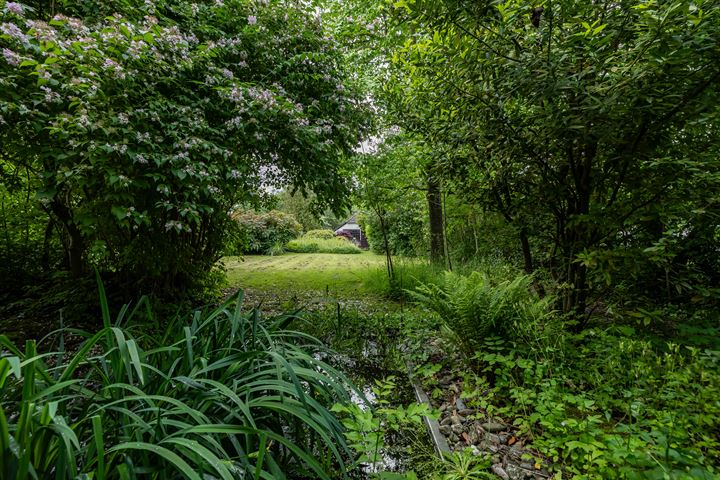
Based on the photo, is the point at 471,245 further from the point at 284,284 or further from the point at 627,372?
the point at 627,372

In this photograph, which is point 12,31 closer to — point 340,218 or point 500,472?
point 340,218

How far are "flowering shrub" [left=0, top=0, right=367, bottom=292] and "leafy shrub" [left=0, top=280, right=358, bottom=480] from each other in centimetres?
100

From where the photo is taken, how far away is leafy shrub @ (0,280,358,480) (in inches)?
34.0

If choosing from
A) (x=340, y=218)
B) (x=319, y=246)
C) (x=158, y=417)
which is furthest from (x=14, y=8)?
(x=319, y=246)

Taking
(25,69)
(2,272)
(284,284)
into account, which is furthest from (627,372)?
(2,272)

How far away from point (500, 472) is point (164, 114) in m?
3.00

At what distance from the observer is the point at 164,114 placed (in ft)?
7.37

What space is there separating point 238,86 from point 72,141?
1232mm

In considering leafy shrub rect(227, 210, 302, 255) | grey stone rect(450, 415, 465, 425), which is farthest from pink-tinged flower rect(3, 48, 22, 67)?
leafy shrub rect(227, 210, 302, 255)

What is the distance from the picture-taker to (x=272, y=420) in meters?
1.34

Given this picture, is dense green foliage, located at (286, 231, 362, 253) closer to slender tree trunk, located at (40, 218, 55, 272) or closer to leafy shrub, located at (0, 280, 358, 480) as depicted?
slender tree trunk, located at (40, 218, 55, 272)

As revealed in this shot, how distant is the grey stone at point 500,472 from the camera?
53.7 inches

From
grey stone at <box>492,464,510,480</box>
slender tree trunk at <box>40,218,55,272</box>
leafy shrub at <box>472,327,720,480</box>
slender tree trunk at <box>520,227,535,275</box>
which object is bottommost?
grey stone at <box>492,464,510,480</box>

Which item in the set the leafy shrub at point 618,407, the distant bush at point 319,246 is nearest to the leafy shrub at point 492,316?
the leafy shrub at point 618,407
